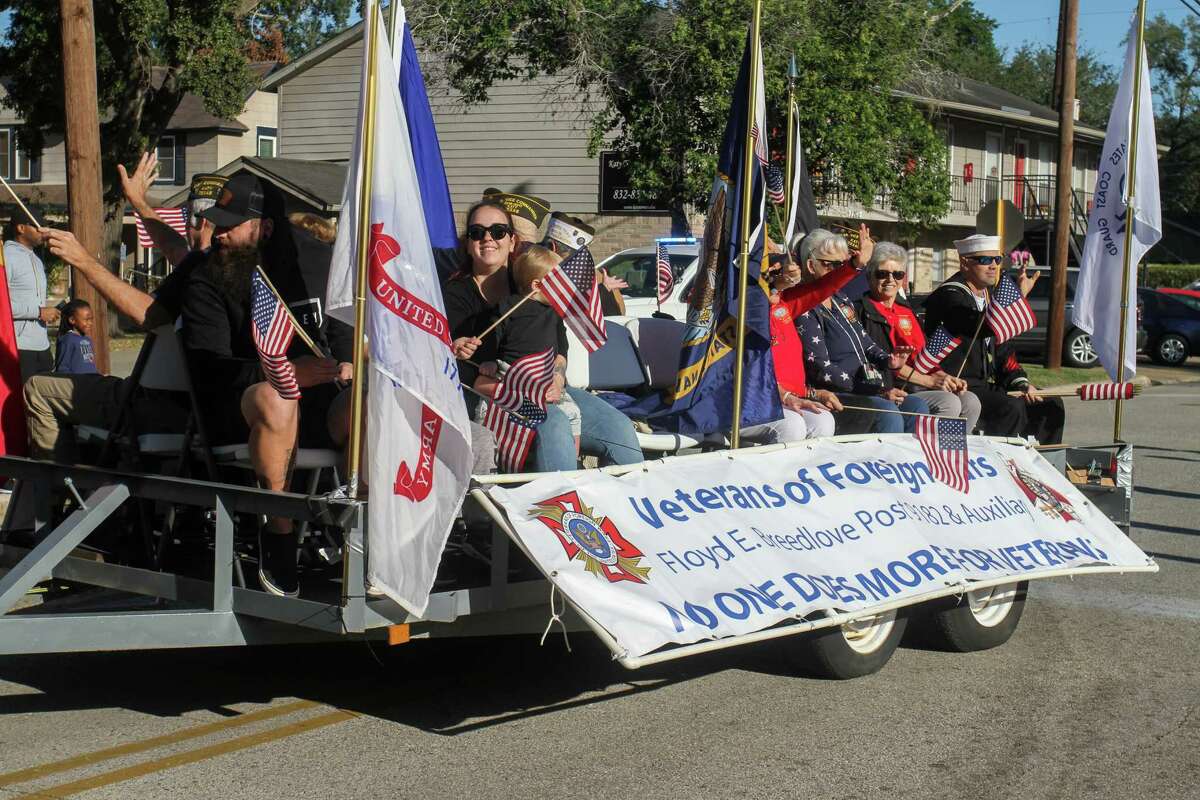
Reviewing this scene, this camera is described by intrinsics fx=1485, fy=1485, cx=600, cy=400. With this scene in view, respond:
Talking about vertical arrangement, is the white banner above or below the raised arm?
below

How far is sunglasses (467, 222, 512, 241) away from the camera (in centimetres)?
668

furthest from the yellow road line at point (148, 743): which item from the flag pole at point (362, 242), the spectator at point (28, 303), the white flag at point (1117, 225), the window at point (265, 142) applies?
the window at point (265, 142)

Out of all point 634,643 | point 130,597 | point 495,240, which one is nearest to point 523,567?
point 634,643

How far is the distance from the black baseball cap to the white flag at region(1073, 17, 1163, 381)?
5794mm

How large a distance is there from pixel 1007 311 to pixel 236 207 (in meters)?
4.55

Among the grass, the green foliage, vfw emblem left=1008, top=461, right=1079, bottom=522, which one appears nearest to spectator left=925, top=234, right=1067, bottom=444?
vfw emblem left=1008, top=461, right=1079, bottom=522

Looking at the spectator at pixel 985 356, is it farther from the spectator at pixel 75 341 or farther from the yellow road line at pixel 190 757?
the spectator at pixel 75 341

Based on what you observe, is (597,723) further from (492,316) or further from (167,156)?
(167,156)

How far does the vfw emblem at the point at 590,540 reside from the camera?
16.8 feet

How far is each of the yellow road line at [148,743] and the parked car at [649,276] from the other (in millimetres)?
8859

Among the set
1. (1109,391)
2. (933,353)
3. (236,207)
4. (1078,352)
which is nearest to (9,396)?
(236,207)

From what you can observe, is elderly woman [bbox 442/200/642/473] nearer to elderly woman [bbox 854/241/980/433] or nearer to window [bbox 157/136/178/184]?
elderly woman [bbox 854/241/980/433]

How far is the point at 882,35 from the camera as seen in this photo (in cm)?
2384

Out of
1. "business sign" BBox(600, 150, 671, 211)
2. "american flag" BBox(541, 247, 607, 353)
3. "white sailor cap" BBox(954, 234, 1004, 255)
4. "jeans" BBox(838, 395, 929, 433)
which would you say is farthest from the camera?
"business sign" BBox(600, 150, 671, 211)
